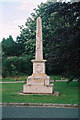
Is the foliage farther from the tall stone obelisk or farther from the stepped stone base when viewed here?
the stepped stone base

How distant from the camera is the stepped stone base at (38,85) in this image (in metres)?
14.9

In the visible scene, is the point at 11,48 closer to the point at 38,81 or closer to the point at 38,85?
the point at 38,81

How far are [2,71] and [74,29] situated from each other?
2239 centimetres

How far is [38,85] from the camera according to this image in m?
15.0

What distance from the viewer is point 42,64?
15.6m

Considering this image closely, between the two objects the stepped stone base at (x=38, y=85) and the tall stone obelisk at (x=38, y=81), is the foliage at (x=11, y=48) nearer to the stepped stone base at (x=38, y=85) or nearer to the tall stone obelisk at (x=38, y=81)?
the tall stone obelisk at (x=38, y=81)

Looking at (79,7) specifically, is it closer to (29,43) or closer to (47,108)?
(47,108)

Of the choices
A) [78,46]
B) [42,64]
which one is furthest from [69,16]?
[42,64]

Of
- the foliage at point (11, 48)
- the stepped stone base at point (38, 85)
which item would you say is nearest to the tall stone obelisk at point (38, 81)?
the stepped stone base at point (38, 85)

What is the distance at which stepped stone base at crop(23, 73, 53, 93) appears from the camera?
1491 centimetres

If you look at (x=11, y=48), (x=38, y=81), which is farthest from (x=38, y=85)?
(x=11, y=48)

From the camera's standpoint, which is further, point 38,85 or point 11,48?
point 11,48

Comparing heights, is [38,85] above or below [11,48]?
below

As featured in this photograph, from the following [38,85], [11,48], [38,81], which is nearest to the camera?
[38,85]
